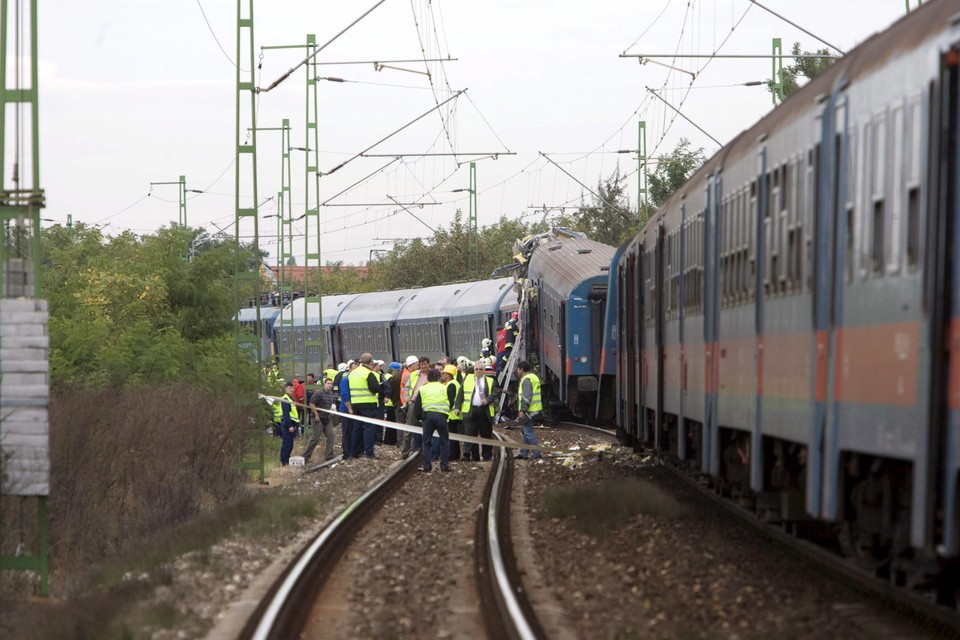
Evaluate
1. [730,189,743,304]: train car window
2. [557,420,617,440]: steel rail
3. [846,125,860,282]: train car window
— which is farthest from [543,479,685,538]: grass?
[557,420,617,440]: steel rail

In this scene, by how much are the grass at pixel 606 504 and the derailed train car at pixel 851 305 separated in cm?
203

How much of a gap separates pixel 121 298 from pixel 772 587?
30467 mm

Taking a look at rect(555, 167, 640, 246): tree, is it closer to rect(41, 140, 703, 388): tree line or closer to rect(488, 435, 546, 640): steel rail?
rect(41, 140, 703, 388): tree line

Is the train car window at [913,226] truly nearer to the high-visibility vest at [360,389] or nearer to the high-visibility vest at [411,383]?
the high-visibility vest at [411,383]

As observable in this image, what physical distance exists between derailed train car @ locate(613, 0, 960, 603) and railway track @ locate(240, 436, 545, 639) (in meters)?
2.01

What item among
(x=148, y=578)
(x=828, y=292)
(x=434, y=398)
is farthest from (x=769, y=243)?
(x=434, y=398)

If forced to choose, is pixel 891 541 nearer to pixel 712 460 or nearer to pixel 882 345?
pixel 882 345

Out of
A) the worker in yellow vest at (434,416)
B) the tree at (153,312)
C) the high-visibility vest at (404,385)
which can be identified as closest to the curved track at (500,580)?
the worker in yellow vest at (434,416)

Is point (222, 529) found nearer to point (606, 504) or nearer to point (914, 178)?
point (606, 504)

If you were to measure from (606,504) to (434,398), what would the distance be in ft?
22.8

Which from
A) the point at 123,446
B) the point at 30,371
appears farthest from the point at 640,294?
the point at 30,371

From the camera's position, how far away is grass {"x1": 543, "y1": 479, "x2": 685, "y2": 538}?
1525 centimetres

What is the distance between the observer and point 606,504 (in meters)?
16.2

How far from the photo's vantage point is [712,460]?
42.4 feet
